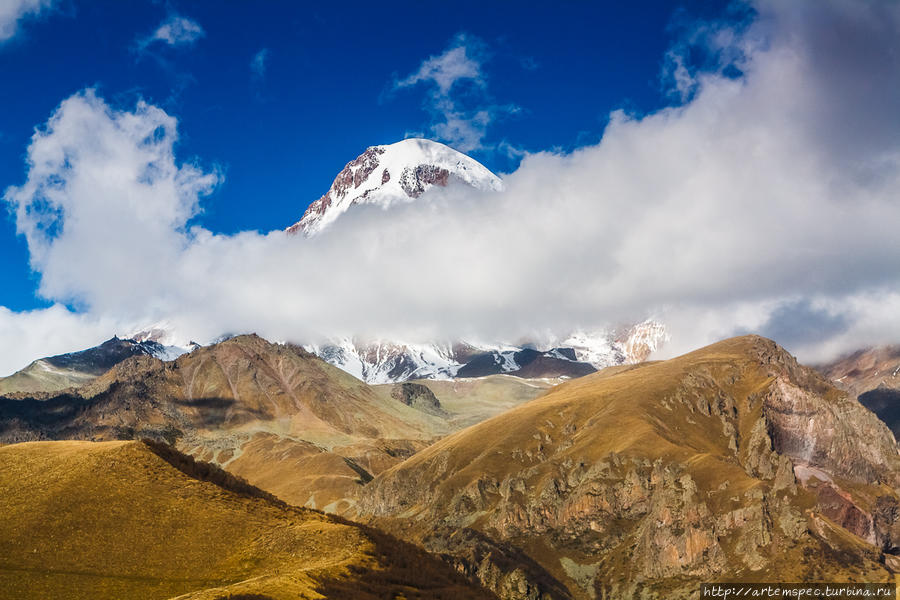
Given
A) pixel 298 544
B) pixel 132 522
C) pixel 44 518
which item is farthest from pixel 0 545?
pixel 298 544

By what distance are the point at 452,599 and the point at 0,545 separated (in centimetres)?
6037

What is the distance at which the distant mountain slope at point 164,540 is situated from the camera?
9925 cm

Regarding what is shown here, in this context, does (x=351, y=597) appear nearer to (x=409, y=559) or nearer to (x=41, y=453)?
(x=409, y=559)

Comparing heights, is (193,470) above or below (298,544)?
above

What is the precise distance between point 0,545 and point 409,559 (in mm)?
56429

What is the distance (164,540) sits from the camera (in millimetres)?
110125

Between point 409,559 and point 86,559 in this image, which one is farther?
point 409,559

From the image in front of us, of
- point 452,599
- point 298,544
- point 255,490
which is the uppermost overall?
point 255,490

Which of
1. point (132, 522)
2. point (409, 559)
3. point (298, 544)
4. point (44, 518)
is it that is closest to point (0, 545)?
point (44, 518)

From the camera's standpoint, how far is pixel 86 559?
104250mm

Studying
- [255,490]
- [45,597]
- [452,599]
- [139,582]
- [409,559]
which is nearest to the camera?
[45,597]

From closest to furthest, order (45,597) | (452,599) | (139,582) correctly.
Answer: (45,597)
(139,582)
(452,599)

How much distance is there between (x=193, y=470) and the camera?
132 metres

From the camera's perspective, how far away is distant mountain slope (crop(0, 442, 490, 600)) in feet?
326
